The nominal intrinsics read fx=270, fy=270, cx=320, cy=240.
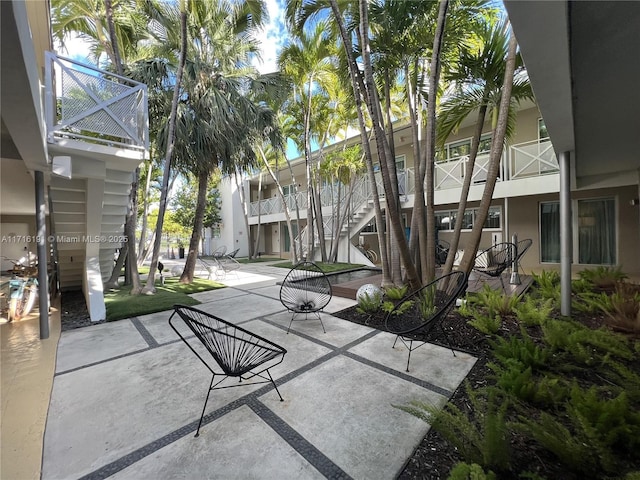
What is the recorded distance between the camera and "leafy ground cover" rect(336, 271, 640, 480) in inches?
57.1

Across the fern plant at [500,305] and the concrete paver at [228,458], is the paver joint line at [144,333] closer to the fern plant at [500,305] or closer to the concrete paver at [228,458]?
the concrete paver at [228,458]

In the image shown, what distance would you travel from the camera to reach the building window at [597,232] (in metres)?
7.68

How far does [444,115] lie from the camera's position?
473 centimetres

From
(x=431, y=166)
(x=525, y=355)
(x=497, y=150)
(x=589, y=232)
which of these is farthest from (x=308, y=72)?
(x=589, y=232)

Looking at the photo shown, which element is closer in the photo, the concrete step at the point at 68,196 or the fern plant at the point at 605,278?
the concrete step at the point at 68,196

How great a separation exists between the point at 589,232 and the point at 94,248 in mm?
12797

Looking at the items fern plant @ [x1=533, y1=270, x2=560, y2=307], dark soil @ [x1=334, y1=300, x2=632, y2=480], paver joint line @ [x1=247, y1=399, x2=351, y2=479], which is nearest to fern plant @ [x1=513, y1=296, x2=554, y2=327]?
fern plant @ [x1=533, y1=270, x2=560, y2=307]

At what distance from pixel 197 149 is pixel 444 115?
5698 mm

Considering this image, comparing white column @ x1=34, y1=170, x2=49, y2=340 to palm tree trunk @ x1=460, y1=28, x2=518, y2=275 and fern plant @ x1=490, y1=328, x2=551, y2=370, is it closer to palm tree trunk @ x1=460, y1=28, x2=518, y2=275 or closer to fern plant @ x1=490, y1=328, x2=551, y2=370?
fern plant @ x1=490, y1=328, x2=551, y2=370

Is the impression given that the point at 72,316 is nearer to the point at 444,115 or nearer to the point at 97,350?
the point at 97,350

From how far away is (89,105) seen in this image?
160 inches

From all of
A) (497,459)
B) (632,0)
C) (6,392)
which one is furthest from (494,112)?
(6,392)

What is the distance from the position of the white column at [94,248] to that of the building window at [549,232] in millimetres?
11628

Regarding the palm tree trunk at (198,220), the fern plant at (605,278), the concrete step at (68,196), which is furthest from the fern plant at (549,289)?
the palm tree trunk at (198,220)
